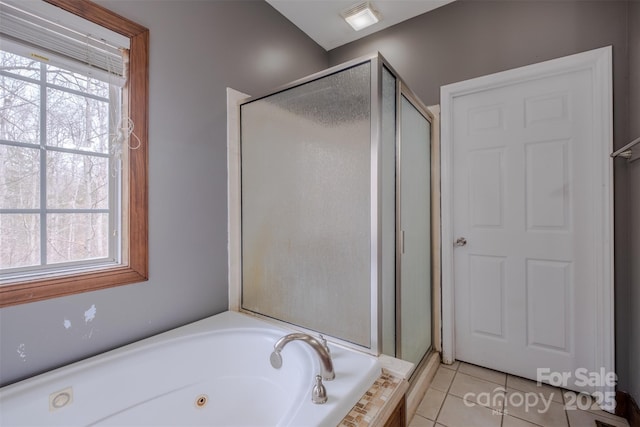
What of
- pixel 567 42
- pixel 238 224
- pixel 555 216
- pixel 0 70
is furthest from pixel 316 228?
pixel 567 42

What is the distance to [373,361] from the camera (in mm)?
1174

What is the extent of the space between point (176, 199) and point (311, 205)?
71 cm

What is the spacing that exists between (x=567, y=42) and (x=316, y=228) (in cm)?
187

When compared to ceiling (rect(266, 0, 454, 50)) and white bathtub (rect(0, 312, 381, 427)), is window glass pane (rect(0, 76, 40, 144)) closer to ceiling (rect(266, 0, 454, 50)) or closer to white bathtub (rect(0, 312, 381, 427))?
white bathtub (rect(0, 312, 381, 427))

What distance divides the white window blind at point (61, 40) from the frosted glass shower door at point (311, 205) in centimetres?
67

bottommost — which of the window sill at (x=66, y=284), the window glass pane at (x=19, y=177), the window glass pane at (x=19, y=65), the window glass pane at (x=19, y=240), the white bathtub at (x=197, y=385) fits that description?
the white bathtub at (x=197, y=385)

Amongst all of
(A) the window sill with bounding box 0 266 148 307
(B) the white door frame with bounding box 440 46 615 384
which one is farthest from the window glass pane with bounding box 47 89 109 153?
(B) the white door frame with bounding box 440 46 615 384

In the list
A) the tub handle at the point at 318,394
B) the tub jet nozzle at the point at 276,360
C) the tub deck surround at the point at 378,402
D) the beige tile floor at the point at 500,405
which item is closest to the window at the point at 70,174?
the tub jet nozzle at the point at 276,360

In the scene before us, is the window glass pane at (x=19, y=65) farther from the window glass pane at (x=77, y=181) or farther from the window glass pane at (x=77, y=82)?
the window glass pane at (x=77, y=181)

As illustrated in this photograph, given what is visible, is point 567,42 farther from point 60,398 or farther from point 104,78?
point 60,398

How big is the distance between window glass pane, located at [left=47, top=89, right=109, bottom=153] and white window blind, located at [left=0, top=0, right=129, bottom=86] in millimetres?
124

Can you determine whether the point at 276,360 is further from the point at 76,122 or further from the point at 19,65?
the point at 19,65

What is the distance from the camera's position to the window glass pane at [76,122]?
119 cm

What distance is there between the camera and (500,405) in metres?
1.61
